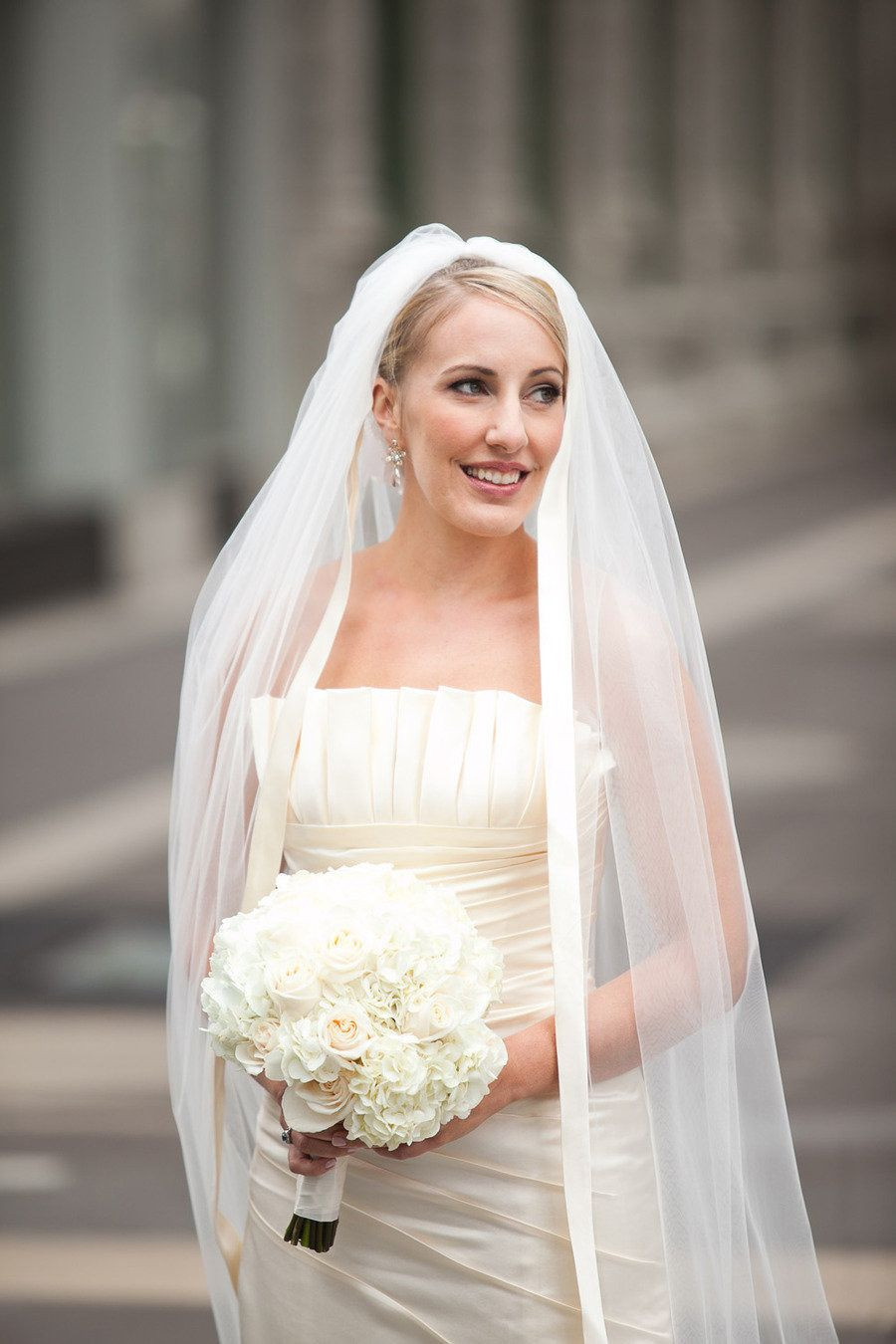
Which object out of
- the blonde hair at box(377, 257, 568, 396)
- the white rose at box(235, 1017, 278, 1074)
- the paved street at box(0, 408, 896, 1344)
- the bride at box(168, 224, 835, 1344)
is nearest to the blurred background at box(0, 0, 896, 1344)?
the paved street at box(0, 408, 896, 1344)

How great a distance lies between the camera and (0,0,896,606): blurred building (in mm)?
14711

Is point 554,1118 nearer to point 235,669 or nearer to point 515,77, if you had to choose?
point 235,669

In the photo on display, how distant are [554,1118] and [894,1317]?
2272 millimetres

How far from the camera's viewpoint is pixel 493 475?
2506 millimetres

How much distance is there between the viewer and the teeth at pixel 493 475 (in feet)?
8.22

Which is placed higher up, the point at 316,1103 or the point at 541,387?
the point at 541,387

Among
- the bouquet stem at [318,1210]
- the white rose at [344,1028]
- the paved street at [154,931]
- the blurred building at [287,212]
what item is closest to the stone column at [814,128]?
the blurred building at [287,212]

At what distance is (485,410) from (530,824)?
1.71 feet

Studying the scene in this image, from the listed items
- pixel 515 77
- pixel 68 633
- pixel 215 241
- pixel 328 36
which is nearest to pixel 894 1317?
pixel 68 633

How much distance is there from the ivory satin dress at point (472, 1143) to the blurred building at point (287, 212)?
1104 centimetres

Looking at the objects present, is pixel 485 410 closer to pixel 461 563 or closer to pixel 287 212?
pixel 461 563

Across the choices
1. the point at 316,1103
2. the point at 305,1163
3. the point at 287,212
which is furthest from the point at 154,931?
the point at 287,212

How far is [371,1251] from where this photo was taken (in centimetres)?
256

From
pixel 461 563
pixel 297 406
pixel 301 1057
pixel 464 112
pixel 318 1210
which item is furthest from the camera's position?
pixel 464 112
